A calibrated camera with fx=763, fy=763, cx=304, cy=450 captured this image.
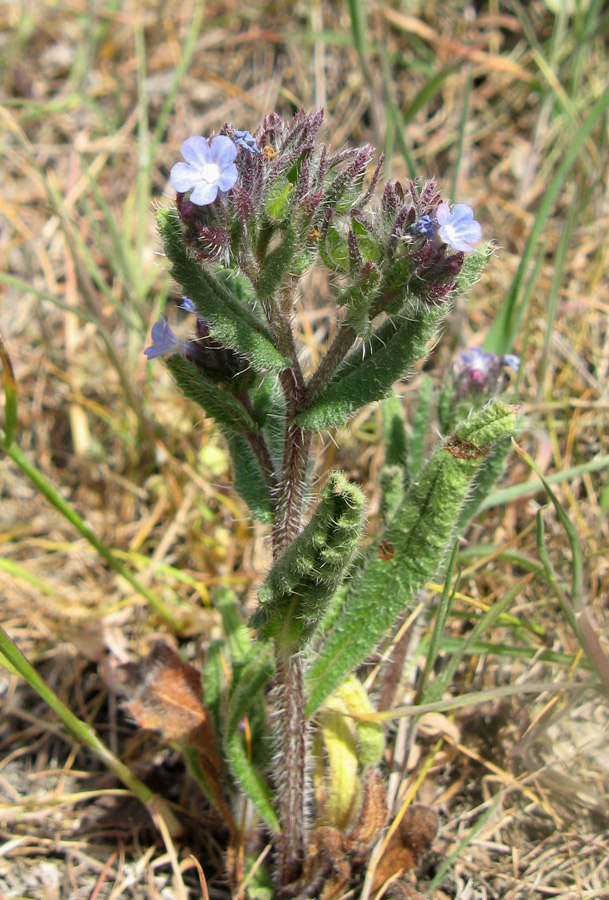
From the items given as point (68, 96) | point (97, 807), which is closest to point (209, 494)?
point (97, 807)

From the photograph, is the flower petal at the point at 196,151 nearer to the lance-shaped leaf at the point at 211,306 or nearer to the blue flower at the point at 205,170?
the blue flower at the point at 205,170

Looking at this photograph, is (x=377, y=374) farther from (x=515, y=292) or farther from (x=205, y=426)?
(x=205, y=426)

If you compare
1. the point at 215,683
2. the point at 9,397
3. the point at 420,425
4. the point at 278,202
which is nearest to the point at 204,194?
the point at 278,202

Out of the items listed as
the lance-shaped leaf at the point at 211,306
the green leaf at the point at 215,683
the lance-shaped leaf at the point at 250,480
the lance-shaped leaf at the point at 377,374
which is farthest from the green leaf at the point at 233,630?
the lance-shaped leaf at the point at 211,306

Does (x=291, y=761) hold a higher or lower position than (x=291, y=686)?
lower

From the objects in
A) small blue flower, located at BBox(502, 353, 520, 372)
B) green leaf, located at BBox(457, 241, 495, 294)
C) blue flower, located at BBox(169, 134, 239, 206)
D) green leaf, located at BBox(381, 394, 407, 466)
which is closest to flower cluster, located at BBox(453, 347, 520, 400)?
small blue flower, located at BBox(502, 353, 520, 372)

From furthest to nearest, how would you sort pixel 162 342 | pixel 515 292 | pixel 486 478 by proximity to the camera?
pixel 515 292 < pixel 486 478 < pixel 162 342
